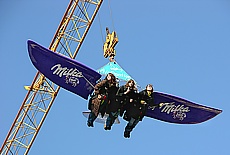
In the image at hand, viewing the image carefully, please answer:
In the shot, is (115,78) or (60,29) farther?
(60,29)

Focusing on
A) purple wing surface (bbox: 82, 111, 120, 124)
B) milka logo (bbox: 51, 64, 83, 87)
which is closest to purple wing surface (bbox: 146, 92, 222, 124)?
purple wing surface (bbox: 82, 111, 120, 124)

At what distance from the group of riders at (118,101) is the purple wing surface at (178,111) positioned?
804mm

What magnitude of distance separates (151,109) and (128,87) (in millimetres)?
1903

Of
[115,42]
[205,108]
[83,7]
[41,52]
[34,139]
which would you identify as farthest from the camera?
[34,139]

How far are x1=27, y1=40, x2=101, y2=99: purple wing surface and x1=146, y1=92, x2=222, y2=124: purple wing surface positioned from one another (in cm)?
208

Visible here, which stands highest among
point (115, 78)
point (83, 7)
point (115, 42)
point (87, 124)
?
point (83, 7)

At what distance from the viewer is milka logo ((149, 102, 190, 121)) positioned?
22.2m

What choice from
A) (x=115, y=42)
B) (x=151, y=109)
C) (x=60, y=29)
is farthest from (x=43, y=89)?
(x=151, y=109)

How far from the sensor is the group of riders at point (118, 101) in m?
20.5

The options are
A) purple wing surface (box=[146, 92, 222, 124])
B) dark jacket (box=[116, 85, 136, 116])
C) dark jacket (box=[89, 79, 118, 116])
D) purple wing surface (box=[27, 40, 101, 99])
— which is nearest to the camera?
purple wing surface (box=[27, 40, 101, 99])

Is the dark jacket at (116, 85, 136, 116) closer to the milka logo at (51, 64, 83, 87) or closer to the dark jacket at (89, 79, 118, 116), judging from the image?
the dark jacket at (89, 79, 118, 116)

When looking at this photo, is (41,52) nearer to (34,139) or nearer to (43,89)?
(43,89)

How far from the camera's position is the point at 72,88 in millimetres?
21281

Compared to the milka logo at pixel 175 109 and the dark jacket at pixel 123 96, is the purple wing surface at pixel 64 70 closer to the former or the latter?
the dark jacket at pixel 123 96
